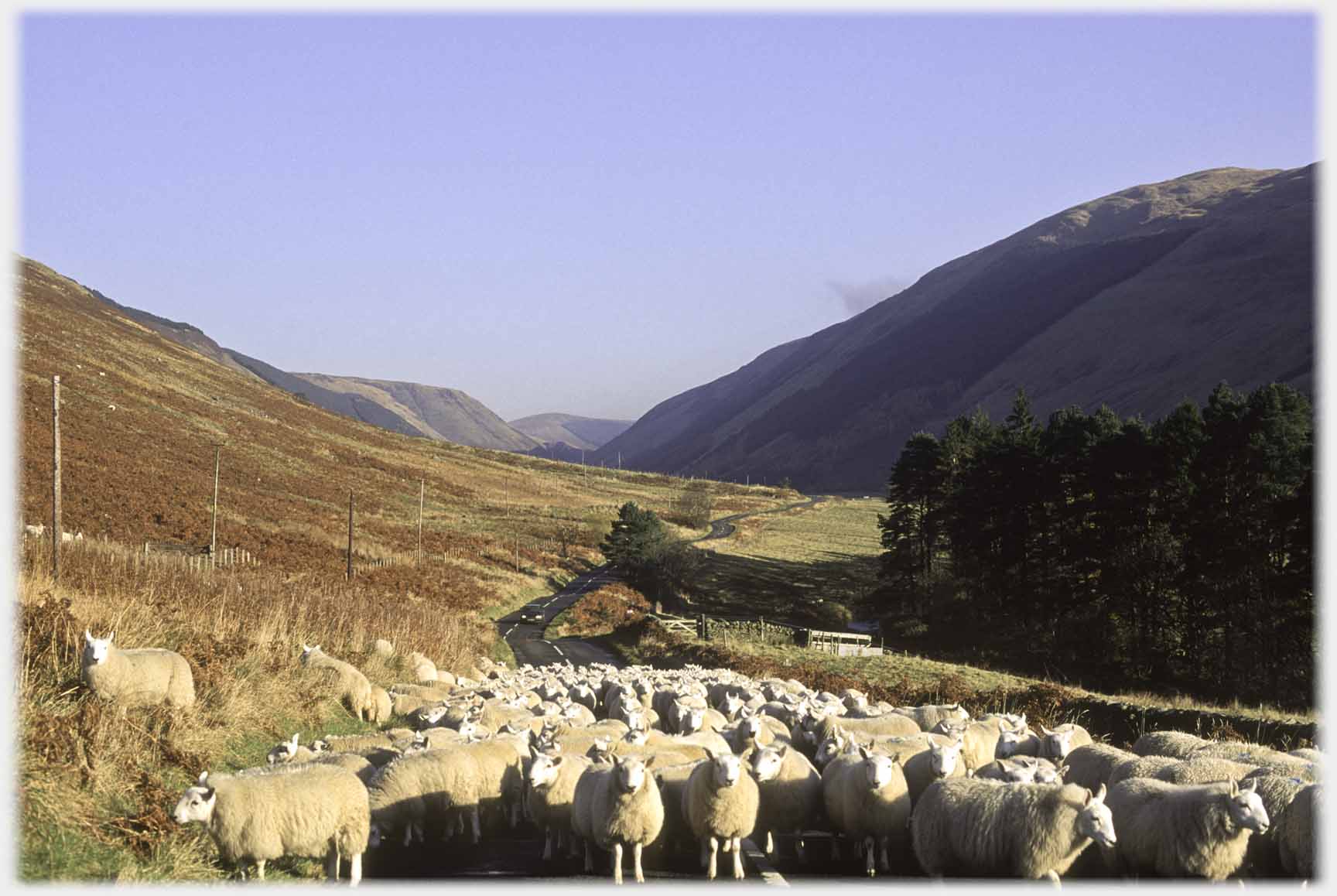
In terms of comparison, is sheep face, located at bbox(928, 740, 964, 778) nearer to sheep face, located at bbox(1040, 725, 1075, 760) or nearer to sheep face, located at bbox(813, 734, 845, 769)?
sheep face, located at bbox(813, 734, 845, 769)

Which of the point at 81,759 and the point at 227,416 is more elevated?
the point at 227,416

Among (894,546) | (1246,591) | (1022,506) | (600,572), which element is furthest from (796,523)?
(1246,591)

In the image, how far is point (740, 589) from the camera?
78.3 metres

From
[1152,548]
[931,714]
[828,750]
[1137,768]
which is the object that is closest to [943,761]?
[1137,768]

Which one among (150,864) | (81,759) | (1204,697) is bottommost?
(1204,697)

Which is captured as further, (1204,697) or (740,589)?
(740,589)

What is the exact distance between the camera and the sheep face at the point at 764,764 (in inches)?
A: 520

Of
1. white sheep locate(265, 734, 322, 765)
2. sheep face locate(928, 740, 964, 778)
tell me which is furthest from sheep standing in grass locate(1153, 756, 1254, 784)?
white sheep locate(265, 734, 322, 765)

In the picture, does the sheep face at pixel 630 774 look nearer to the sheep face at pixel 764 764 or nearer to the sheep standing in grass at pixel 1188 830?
the sheep face at pixel 764 764

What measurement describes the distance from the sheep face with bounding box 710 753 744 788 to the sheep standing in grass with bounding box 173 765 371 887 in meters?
3.96

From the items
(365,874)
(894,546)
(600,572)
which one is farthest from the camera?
(600,572)

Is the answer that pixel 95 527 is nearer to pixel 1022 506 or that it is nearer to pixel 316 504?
pixel 316 504

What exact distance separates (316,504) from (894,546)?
145 feet

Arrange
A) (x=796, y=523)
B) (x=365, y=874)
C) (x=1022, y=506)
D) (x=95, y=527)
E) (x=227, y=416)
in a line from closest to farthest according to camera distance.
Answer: (x=365, y=874) < (x=95, y=527) < (x=1022, y=506) < (x=227, y=416) < (x=796, y=523)
